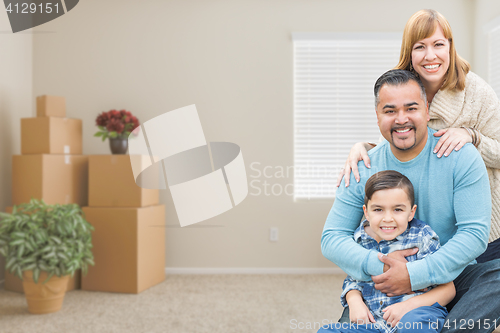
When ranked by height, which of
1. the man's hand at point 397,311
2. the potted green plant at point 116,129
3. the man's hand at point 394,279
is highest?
the potted green plant at point 116,129

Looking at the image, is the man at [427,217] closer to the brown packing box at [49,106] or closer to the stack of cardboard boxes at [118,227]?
the stack of cardboard boxes at [118,227]

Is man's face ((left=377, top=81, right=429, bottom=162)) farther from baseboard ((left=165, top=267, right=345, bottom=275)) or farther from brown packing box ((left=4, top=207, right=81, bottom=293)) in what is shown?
brown packing box ((left=4, top=207, right=81, bottom=293))

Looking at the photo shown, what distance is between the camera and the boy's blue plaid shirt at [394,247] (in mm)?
1145

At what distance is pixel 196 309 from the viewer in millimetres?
2547

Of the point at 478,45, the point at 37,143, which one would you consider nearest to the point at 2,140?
the point at 37,143

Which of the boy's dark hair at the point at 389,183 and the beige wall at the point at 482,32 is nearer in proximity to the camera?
the boy's dark hair at the point at 389,183

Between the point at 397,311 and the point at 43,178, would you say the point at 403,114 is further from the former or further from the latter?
the point at 43,178

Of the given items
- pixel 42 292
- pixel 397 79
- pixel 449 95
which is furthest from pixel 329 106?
pixel 42 292

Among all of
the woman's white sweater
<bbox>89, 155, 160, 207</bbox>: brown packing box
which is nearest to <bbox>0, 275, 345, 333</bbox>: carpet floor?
<bbox>89, 155, 160, 207</bbox>: brown packing box

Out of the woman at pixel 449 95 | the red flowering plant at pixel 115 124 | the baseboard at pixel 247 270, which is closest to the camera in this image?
the woman at pixel 449 95

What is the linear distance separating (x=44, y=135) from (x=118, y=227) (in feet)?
2.91

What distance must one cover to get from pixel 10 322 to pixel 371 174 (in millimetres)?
2318

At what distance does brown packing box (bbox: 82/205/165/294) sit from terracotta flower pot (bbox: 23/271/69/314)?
426mm

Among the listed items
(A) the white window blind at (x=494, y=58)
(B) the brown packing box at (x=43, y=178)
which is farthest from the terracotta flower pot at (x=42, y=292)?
(A) the white window blind at (x=494, y=58)
